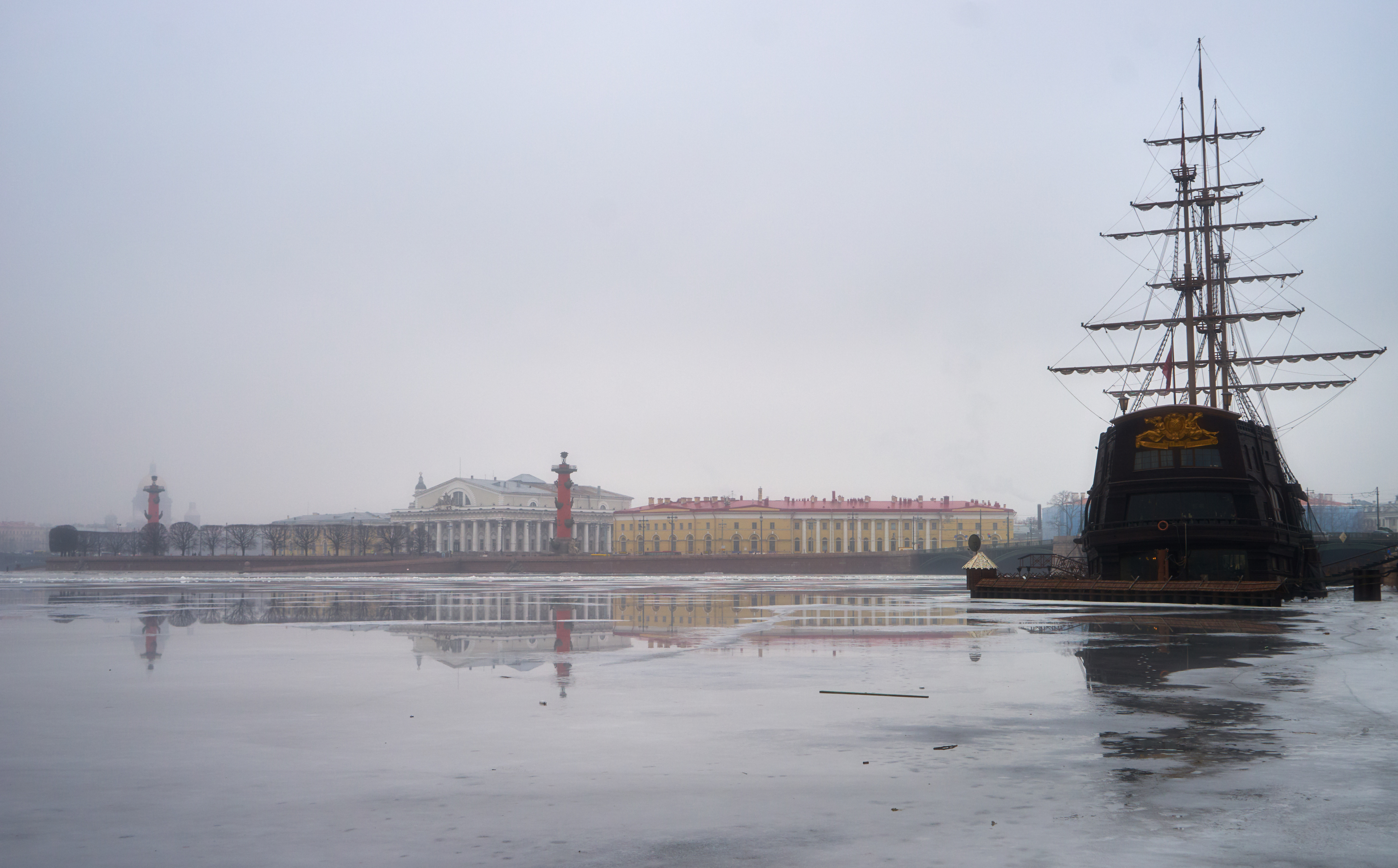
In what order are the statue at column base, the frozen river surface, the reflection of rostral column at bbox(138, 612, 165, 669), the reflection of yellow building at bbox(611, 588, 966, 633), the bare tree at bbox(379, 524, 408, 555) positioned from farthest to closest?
the bare tree at bbox(379, 524, 408, 555), the statue at column base, the reflection of yellow building at bbox(611, 588, 966, 633), the reflection of rostral column at bbox(138, 612, 165, 669), the frozen river surface

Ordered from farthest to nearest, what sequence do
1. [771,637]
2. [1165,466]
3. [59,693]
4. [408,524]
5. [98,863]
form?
[408,524], [1165,466], [771,637], [59,693], [98,863]

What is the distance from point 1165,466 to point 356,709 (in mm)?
36679

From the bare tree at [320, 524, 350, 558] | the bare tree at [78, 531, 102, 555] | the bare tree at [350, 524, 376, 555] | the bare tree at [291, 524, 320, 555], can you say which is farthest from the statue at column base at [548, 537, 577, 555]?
the bare tree at [78, 531, 102, 555]

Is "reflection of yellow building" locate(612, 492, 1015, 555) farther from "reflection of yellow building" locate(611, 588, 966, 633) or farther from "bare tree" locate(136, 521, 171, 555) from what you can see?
"reflection of yellow building" locate(611, 588, 966, 633)

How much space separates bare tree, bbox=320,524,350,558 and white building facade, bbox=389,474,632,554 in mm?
12777

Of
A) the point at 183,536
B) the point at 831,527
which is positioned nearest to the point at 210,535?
the point at 183,536

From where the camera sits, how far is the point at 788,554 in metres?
126

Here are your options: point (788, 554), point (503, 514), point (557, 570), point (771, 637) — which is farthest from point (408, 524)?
point (771, 637)

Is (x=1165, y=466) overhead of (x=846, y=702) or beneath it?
overhead

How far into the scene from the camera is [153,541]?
150625 mm

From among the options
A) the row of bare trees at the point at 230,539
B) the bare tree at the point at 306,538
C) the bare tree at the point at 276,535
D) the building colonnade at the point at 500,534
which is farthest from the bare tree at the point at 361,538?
the building colonnade at the point at 500,534

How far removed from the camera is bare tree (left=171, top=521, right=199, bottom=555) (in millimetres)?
148750

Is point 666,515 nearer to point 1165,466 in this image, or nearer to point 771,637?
point 1165,466

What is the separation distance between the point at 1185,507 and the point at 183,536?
13748 cm
